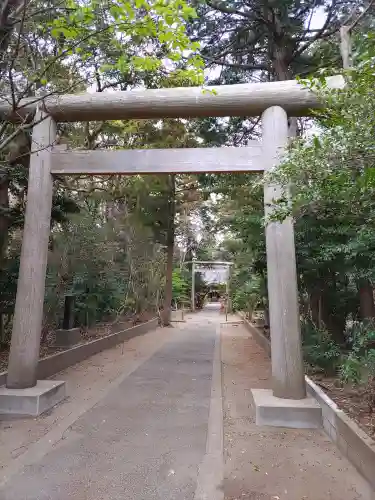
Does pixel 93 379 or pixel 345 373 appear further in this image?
pixel 93 379

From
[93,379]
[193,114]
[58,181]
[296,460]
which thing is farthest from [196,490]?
[58,181]

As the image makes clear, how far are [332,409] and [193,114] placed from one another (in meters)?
4.00

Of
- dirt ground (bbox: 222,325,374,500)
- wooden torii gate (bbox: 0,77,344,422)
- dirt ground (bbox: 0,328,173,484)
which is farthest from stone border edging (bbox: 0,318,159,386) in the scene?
dirt ground (bbox: 222,325,374,500)

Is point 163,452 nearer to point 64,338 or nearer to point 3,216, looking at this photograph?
point 3,216

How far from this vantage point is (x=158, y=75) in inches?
262

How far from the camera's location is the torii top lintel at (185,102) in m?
4.41

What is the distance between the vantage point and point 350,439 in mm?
2904

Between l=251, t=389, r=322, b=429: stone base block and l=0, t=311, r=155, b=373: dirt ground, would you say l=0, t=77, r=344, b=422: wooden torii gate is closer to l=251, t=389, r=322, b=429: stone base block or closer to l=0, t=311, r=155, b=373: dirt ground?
l=251, t=389, r=322, b=429: stone base block

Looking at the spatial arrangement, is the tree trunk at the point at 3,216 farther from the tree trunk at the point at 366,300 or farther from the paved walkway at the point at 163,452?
the tree trunk at the point at 366,300

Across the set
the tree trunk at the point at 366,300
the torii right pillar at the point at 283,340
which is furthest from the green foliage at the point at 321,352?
the torii right pillar at the point at 283,340

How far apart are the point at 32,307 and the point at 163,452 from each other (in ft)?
7.91

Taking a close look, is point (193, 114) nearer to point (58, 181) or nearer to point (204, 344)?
point (58, 181)

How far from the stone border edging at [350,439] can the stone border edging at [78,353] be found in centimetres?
408

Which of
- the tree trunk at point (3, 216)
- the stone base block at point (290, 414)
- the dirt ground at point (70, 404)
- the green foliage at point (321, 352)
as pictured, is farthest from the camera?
the tree trunk at point (3, 216)
